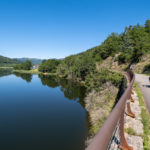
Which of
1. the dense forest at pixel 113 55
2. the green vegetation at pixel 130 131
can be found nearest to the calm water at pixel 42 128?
the green vegetation at pixel 130 131

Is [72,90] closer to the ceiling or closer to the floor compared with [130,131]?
closer to the floor

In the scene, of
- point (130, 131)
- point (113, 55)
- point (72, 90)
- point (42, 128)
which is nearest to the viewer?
point (130, 131)

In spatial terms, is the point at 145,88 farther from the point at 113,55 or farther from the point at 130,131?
the point at 113,55

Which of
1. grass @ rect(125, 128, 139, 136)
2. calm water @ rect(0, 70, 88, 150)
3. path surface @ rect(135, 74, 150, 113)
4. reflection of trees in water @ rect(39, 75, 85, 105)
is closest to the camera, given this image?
grass @ rect(125, 128, 139, 136)

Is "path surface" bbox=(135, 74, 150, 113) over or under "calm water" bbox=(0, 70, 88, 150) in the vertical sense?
over

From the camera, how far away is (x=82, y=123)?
49.3 ft

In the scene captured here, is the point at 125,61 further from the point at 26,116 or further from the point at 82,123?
the point at 26,116

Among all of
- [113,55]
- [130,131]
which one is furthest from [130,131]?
[113,55]

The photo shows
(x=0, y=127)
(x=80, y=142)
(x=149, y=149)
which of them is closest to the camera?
(x=149, y=149)

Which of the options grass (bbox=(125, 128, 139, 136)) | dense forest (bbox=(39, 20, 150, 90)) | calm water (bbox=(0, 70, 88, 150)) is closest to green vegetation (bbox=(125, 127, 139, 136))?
grass (bbox=(125, 128, 139, 136))

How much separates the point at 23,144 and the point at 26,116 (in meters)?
6.56

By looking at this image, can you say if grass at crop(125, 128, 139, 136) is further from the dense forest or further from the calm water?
the dense forest

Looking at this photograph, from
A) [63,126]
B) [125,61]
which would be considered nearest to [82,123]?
[63,126]

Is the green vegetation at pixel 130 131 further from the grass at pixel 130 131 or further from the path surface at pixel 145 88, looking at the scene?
the path surface at pixel 145 88
